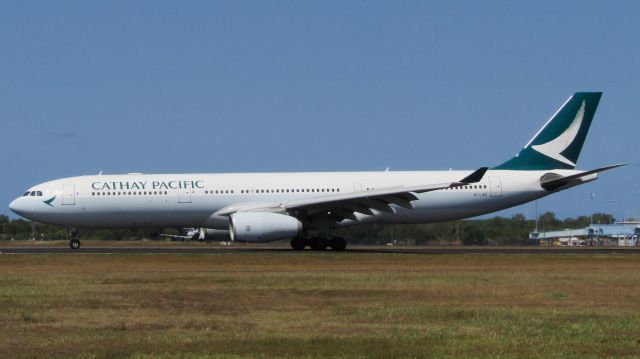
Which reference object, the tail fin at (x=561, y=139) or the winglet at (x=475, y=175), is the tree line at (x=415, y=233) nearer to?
the tail fin at (x=561, y=139)

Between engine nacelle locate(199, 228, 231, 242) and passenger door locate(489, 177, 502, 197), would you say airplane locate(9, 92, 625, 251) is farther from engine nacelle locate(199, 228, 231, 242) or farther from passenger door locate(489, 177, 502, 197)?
engine nacelle locate(199, 228, 231, 242)

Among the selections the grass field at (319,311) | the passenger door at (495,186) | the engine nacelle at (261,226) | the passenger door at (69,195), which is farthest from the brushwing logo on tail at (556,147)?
the passenger door at (69,195)

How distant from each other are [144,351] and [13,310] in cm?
500

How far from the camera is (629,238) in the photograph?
292 feet

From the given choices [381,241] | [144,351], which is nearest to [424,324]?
[144,351]

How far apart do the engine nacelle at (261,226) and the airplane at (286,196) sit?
3.56 feet

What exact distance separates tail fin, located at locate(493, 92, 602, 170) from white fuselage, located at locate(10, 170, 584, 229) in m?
0.76

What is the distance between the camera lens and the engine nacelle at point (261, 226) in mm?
36531

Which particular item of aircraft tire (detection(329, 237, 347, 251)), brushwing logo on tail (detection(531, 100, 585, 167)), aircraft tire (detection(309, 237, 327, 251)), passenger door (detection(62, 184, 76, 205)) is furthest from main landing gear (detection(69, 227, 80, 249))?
brushwing logo on tail (detection(531, 100, 585, 167))

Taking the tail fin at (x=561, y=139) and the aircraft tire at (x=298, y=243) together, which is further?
the tail fin at (x=561, y=139)

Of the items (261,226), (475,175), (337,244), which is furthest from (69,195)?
(475,175)

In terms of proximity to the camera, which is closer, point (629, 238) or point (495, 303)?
point (495, 303)

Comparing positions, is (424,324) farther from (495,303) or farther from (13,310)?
(13,310)

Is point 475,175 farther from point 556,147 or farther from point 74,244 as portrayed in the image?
point 74,244
